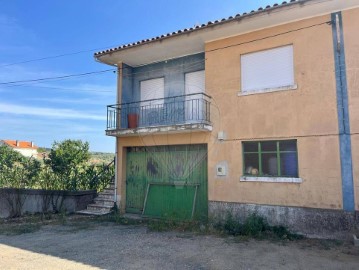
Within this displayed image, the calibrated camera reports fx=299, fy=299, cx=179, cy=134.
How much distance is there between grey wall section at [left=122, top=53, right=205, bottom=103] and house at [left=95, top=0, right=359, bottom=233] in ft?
0.15

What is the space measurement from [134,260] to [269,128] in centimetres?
539

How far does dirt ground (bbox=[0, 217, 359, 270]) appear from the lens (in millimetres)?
5992

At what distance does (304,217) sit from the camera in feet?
27.3

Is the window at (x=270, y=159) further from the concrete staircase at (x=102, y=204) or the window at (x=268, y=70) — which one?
the concrete staircase at (x=102, y=204)

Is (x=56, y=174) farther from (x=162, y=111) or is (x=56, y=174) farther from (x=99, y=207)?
(x=162, y=111)

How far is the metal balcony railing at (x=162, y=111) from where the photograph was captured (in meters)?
10.8

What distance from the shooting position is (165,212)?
36.5 feet

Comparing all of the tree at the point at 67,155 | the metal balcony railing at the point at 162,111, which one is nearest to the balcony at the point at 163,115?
the metal balcony railing at the point at 162,111

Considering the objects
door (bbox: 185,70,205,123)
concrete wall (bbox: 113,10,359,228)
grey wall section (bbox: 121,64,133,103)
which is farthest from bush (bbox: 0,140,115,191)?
concrete wall (bbox: 113,10,359,228)

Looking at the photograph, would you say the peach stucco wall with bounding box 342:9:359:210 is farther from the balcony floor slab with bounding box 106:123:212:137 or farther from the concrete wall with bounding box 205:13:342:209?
the balcony floor slab with bounding box 106:123:212:137

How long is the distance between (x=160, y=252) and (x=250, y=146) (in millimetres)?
4412

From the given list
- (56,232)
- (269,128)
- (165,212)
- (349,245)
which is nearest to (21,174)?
(56,232)

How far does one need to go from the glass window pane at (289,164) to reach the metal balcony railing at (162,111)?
292 cm

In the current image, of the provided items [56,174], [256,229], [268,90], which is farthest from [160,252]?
[56,174]
